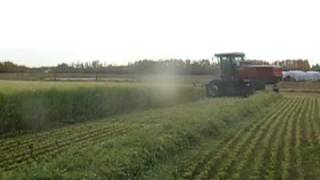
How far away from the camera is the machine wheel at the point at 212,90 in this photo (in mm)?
37406

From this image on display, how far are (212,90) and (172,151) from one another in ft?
81.3

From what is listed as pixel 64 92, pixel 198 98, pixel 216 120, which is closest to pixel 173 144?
pixel 216 120

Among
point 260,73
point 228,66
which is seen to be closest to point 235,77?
point 228,66

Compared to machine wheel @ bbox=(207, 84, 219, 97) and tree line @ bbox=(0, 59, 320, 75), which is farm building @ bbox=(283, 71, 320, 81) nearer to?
tree line @ bbox=(0, 59, 320, 75)

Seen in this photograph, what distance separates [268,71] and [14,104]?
23.8 m

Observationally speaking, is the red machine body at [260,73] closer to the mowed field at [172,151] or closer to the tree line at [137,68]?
the mowed field at [172,151]

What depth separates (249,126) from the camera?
20297 millimetres

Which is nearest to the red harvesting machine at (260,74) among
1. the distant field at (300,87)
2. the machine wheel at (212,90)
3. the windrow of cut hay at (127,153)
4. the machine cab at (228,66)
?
the machine cab at (228,66)

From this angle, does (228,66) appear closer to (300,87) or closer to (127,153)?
(300,87)

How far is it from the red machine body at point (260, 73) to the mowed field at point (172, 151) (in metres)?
A: 16.1

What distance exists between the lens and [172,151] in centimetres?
1325

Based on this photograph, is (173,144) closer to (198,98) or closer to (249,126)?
(249,126)

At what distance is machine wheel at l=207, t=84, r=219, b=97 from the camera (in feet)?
123

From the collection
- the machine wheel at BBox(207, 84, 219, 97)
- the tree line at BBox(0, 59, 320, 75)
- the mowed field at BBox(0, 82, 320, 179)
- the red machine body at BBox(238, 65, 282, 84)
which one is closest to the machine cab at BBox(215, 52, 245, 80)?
the red machine body at BBox(238, 65, 282, 84)
